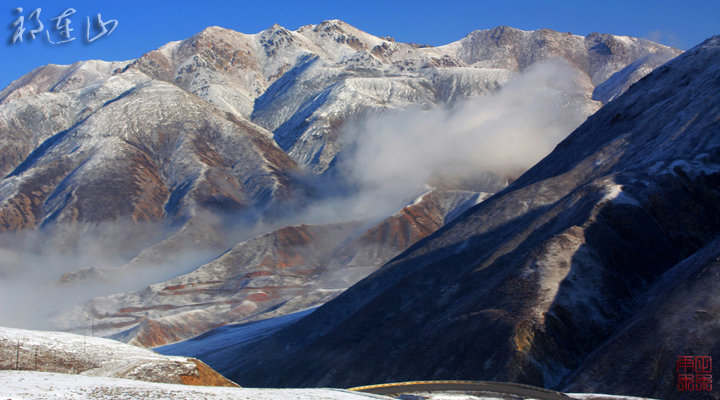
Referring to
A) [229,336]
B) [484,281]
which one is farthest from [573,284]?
[229,336]

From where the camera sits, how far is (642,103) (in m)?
94.9

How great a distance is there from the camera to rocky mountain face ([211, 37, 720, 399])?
4884 centimetres

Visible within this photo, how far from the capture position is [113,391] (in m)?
30.3

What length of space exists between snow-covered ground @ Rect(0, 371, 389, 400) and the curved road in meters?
5.73

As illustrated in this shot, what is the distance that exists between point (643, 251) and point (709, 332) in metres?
19.9

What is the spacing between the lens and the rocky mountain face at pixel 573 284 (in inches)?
1923

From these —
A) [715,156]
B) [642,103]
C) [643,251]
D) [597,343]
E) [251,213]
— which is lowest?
[597,343]

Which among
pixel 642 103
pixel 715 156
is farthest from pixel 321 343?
pixel 642 103

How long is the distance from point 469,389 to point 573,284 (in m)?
22.1

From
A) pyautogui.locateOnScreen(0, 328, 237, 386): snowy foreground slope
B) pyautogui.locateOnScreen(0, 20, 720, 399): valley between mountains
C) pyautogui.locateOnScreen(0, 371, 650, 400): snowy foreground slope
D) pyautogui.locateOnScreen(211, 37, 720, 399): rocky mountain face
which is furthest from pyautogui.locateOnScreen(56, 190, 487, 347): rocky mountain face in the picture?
pyautogui.locateOnScreen(0, 371, 650, 400): snowy foreground slope

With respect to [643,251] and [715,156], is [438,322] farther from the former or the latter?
[715,156]

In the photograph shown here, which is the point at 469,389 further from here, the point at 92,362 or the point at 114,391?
the point at 92,362

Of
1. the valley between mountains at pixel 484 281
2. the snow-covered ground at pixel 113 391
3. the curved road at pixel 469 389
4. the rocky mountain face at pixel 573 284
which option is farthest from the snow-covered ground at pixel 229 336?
the snow-covered ground at pixel 113 391

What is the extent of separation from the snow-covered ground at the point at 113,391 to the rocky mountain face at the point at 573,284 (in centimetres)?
2052
